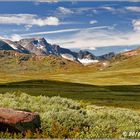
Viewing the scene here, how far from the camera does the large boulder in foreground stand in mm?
16125

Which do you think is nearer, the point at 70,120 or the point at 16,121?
the point at 16,121

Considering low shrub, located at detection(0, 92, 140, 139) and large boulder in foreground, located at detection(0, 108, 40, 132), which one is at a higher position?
large boulder in foreground, located at detection(0, 108, 40, 132)

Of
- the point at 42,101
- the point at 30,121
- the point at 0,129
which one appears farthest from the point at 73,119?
the point at 42,101

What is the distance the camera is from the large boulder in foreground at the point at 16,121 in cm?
1612

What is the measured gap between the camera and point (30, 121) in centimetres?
1688

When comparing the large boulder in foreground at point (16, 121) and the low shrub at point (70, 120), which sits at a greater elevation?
the large boulder in foreground at point (16, 121)

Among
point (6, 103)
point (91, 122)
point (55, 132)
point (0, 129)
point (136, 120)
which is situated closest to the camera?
point (55, 132)

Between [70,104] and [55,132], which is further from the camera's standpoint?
[70,104]

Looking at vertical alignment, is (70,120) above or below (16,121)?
below

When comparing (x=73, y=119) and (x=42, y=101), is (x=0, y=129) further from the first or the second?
(x=42, y=101)

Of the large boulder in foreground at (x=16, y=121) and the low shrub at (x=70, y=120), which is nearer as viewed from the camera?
the low shrub at (x=70, y=120)

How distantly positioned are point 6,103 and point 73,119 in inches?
203

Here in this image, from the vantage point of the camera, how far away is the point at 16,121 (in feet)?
53.4

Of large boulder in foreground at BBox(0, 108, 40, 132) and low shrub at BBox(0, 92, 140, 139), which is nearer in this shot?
low shrub at BBox(0, 92, 140, 139)
